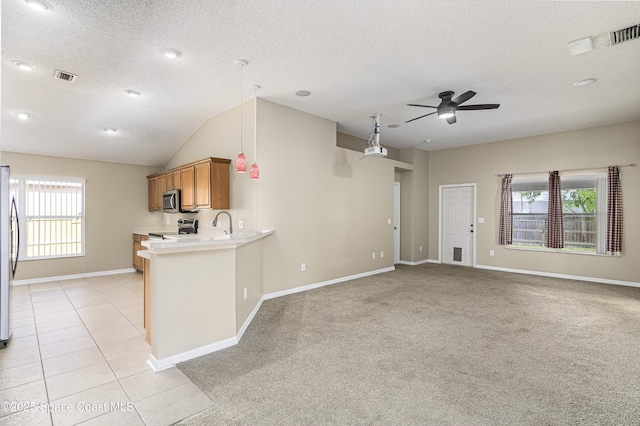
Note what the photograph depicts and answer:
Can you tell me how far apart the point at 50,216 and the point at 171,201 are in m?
2.61

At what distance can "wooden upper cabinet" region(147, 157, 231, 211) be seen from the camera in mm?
4621

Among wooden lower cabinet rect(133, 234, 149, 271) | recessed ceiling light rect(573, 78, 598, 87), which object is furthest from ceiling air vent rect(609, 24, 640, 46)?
wooden lower cabinet rect(133, 234, 149, 271)

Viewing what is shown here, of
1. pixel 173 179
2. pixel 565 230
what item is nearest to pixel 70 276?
pixel 173 179

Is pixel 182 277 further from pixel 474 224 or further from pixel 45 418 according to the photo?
pixel 474 224

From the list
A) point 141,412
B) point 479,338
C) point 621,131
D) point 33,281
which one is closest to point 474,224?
point 621,131

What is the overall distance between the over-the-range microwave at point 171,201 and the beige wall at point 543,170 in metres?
6.03

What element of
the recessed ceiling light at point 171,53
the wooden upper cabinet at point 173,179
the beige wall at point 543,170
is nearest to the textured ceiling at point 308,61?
the recessed ceiling light at point 171,53

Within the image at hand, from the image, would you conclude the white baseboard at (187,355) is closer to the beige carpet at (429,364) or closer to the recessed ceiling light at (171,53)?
the beige carpet at (429,364)

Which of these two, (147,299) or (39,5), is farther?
(147,299)

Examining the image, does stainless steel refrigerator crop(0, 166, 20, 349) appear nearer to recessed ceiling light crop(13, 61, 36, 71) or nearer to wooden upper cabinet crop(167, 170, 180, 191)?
recessed ceiling light crop(13, 61, 36, 71)

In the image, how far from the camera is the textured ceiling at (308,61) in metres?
2.48

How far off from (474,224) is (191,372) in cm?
677

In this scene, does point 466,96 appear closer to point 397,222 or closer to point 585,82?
point 585,82

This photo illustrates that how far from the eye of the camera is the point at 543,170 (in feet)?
20.7
